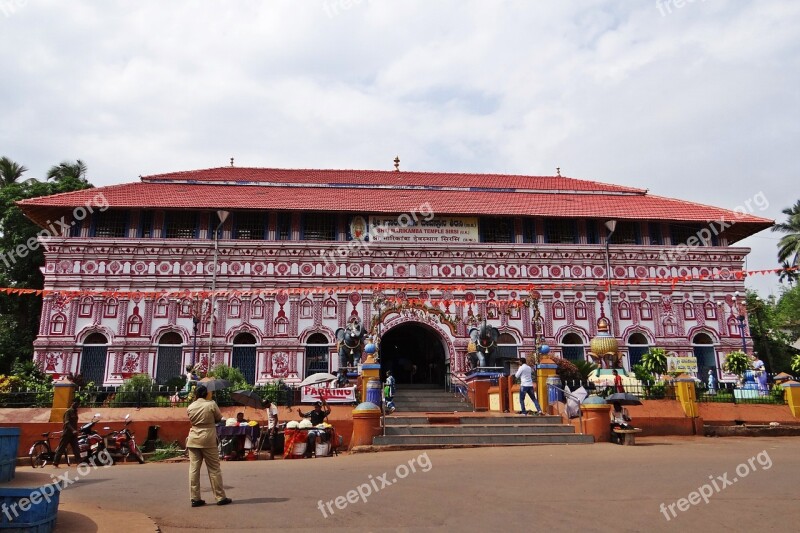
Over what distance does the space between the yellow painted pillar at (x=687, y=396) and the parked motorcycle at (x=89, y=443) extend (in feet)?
46.0

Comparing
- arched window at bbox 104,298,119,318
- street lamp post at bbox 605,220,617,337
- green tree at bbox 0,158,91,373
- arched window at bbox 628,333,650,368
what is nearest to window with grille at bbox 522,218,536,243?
street lamp post at bbox 605,220,617,337

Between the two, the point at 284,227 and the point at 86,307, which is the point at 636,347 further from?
the point at 86,307

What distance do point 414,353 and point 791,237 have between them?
3012 centimetres

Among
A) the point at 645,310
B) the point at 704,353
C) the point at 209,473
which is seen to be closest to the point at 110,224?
the point at 209,473

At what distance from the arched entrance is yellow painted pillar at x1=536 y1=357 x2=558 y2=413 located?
7.91m

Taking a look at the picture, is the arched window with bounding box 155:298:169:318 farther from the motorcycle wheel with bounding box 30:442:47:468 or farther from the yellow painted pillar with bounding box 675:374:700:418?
the yellow painted pillar with bounding box 675:374:700:418

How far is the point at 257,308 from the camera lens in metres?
23.5

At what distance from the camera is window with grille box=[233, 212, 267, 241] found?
24.2 m

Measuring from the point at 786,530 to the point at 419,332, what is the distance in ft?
70.1

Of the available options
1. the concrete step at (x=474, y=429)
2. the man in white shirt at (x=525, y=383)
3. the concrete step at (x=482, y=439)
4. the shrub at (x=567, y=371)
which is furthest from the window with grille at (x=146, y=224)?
the shrub at (x=567, y=371)

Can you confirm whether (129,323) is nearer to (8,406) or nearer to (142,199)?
(142,199)

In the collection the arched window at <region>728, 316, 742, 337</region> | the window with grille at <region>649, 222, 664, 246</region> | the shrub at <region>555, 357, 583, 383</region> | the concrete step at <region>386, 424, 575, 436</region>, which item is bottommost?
the concrete step at <region>386, 424, 575, 436</region>

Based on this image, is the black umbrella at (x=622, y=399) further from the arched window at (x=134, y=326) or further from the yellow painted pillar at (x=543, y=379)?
the arched window at (x=134, y=326)

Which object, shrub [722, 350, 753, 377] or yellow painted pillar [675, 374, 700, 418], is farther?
shrub [722, 350, 753, 377]
